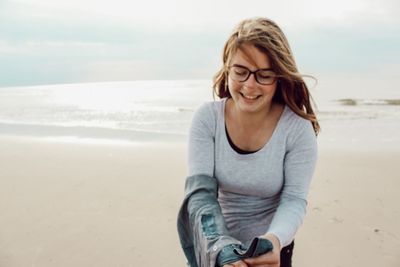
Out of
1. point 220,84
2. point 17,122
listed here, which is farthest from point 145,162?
point 17,122

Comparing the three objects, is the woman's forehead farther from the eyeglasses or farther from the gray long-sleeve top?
the gray long-sleeve top

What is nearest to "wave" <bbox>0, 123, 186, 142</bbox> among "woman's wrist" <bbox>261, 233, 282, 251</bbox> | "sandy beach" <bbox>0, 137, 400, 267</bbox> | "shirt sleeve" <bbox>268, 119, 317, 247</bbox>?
"sandy beach" <bbox>0, 137, 400, 267</bbox>

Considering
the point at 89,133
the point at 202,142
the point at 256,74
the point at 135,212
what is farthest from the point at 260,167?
the point at 89,133

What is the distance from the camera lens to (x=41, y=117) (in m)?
14.7

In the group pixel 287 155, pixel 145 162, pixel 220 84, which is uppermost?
pixel 220 84

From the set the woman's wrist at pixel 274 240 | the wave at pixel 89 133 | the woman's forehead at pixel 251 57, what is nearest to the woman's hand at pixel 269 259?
the woman's wrist at pixel 274 240

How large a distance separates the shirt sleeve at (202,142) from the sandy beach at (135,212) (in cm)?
200

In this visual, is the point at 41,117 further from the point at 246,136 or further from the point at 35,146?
the point at 246,136

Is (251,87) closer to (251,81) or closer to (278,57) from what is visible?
(251,81)

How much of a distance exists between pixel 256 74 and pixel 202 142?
362 millimetres

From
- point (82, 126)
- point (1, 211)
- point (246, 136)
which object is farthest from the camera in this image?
point (82, 126)

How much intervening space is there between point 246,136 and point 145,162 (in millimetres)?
5102

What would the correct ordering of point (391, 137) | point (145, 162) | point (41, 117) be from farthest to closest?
point (41, 117), point (391, 137), point (145, 162)

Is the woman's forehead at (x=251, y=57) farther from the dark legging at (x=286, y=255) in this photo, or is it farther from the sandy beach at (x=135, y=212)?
the sandy beach at (x=135, y=212)
